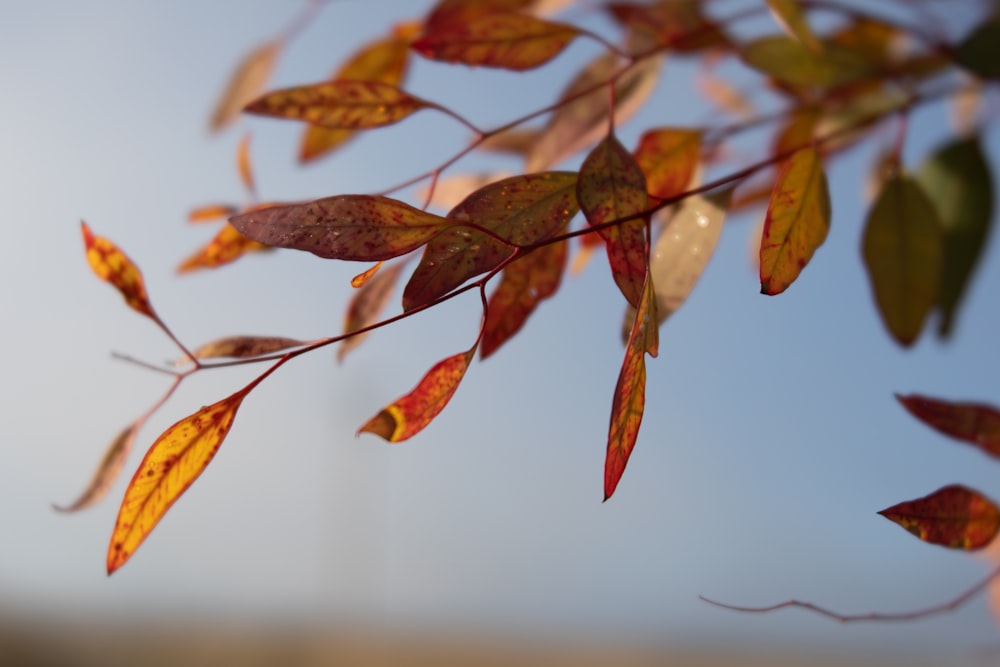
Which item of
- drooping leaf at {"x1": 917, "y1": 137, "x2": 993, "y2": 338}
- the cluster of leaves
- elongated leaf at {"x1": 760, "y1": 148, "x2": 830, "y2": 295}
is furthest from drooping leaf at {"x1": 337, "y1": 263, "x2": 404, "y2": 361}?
drooping leaf at {"x1": 917, "y1": 137, "x2": 993, "y2": 338}

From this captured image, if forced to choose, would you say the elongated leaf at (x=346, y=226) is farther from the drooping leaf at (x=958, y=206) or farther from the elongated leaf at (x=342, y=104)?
the drooping leaf at (x=958, y=206)

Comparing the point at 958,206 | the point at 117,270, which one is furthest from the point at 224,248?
the point at 958,206

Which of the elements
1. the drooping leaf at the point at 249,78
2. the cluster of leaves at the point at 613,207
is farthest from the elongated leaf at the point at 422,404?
the drooping leaf at the point at 249,78

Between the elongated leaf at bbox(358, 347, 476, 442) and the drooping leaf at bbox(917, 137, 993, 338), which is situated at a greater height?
the drooping leaf at bbox(917, 137, 993, 338)

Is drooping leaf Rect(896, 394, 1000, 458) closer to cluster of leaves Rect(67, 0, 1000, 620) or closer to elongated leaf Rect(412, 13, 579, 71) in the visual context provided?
cluster of leaves Rect(67, 0, 1000, 620)

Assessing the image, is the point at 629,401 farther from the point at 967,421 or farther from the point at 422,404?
the point at 967,421

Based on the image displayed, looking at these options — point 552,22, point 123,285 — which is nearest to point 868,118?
point 552,22
